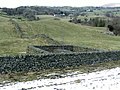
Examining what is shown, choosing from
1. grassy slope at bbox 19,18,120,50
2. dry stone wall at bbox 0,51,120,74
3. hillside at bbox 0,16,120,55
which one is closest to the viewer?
dry stone wall at bbox 0,51,120,74

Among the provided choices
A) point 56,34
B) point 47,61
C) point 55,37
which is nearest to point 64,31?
point 56,34

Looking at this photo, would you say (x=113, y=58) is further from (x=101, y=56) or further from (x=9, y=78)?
(x=9, y=78)

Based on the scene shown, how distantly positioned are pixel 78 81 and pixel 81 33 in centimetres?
5505

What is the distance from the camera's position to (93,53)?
39.7 meters

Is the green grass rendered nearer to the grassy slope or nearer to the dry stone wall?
Result: the grassy slope

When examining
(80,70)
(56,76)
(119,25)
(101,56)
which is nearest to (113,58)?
(101,56)

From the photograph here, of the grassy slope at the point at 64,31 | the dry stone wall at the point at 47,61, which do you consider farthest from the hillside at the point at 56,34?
the dry stone wall at the point at 47,61

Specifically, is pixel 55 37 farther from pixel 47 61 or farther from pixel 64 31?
pixel 47 61

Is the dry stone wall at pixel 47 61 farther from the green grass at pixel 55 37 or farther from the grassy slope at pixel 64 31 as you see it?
the grassy slope at pixel 64 31

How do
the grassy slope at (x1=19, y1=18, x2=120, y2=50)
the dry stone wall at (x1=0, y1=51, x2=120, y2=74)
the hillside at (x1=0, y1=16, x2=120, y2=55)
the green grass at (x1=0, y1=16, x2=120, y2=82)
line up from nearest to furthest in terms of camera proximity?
the dry stone wall at (x1=0, y1=51, x2=120, y2=74)
the green grass at (x1=0, y1=16, x2=120, y2=82)
the hillside at (x1=0, y1=16, x2=120, y2=55)
the grassy slope at (x1=19, y1=18, x2=120, y2=50)

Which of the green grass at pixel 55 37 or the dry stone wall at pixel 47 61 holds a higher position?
the dry stone wall at pixel 47 61

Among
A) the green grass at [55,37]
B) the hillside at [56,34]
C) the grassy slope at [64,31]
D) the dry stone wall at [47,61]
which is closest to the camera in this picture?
the dry stone wall at [47,61]

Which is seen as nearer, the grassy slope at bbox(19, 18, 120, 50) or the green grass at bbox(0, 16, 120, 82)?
the green grass at bbox(0, 16, 120, 82)

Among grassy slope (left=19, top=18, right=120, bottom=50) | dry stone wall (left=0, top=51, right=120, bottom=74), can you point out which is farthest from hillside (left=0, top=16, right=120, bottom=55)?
dry stone wall (left=0, top=51, right=120, bottom=74)
